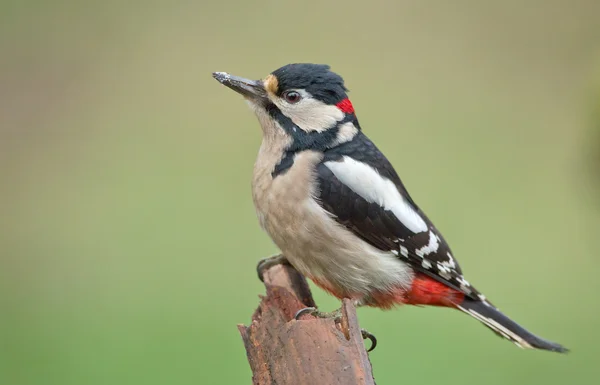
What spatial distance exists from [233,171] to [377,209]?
352 cm

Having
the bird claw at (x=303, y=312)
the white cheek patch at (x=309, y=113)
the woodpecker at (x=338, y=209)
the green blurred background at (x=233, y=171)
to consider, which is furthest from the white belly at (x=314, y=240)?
the green blurred background at (x=233, y=171)

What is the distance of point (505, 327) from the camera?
10.2ft

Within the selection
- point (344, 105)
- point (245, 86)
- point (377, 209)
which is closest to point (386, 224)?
point (377, 209)

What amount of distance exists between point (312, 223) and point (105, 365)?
2.05 metres

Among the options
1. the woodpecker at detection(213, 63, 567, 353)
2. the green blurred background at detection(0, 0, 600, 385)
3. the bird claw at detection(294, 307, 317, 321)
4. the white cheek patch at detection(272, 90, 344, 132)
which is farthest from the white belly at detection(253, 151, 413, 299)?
the green blurred background at detection(0, 0, 600, 385)

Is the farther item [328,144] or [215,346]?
[215,346]

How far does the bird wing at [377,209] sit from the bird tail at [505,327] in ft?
0.14

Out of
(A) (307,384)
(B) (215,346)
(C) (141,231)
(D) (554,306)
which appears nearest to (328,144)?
(A) (307,384)

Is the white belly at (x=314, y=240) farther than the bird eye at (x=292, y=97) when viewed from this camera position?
No

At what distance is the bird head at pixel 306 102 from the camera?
3.12m

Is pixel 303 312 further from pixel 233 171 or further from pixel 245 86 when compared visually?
pixel 233 171

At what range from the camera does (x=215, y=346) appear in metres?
4.66

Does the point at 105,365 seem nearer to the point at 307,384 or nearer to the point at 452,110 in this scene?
the point at 307,384

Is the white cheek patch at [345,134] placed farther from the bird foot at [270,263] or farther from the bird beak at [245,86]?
the bird foot at [270,263]
